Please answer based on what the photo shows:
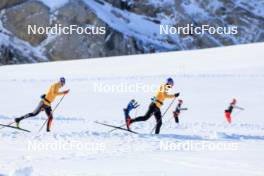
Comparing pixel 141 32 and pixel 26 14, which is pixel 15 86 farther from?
pixel 141 32

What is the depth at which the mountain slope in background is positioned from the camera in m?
79.2

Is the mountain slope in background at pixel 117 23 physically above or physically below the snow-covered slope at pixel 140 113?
above

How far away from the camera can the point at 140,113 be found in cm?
2284

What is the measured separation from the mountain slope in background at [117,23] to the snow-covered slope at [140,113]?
3763 cm

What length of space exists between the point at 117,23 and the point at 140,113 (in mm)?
64204

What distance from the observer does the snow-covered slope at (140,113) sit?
978 cm

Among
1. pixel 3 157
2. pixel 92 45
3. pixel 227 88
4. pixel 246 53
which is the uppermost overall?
pixel 92 45

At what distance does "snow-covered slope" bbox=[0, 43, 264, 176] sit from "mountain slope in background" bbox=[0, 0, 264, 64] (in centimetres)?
3763

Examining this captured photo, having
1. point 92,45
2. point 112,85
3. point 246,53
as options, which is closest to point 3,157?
point 112,85

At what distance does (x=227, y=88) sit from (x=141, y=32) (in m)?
61.4

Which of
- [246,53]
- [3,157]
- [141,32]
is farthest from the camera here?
[141,32]

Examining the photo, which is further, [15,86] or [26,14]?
[26,14]

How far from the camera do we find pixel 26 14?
81688mm

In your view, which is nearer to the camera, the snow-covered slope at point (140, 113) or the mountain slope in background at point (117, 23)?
the snow-covered slope at point (140, 113)
